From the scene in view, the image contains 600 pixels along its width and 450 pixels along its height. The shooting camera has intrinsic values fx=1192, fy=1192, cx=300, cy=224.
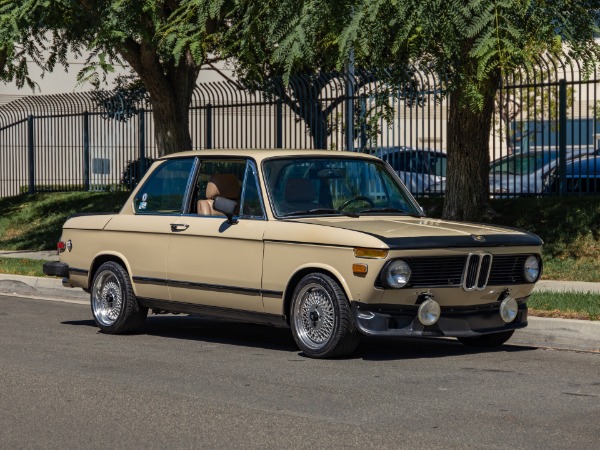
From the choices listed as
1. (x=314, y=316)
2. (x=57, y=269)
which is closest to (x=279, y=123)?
(x=57, y=269)

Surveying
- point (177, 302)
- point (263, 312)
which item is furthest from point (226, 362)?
point (177, 302)

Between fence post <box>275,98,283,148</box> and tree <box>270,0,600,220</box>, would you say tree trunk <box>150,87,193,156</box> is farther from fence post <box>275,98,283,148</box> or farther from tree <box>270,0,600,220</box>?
tree <box>270,0,600,220</box>

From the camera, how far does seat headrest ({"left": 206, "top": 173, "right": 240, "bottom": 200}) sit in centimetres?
1089

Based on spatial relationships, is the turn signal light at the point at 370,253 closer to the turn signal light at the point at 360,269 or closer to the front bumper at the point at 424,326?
the turn signal light at the point at 360,269

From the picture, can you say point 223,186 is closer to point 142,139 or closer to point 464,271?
point 464,271

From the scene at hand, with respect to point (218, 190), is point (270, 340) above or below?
below

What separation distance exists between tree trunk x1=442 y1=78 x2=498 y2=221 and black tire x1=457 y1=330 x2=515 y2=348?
24.2 feet

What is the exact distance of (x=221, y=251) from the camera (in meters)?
10.5

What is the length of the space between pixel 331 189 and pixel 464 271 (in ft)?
5.09

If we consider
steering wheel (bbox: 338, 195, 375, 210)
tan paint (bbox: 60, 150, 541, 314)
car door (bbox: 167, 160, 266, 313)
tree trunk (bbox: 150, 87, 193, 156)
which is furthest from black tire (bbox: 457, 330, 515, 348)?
tree trunk (bbox: 150, 87, 193, 156)

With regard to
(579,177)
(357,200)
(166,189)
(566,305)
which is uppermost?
(579,177)

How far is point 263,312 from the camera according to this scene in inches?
402

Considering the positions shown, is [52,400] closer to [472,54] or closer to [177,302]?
[177,302]

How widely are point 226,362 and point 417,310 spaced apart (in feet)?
5.30
